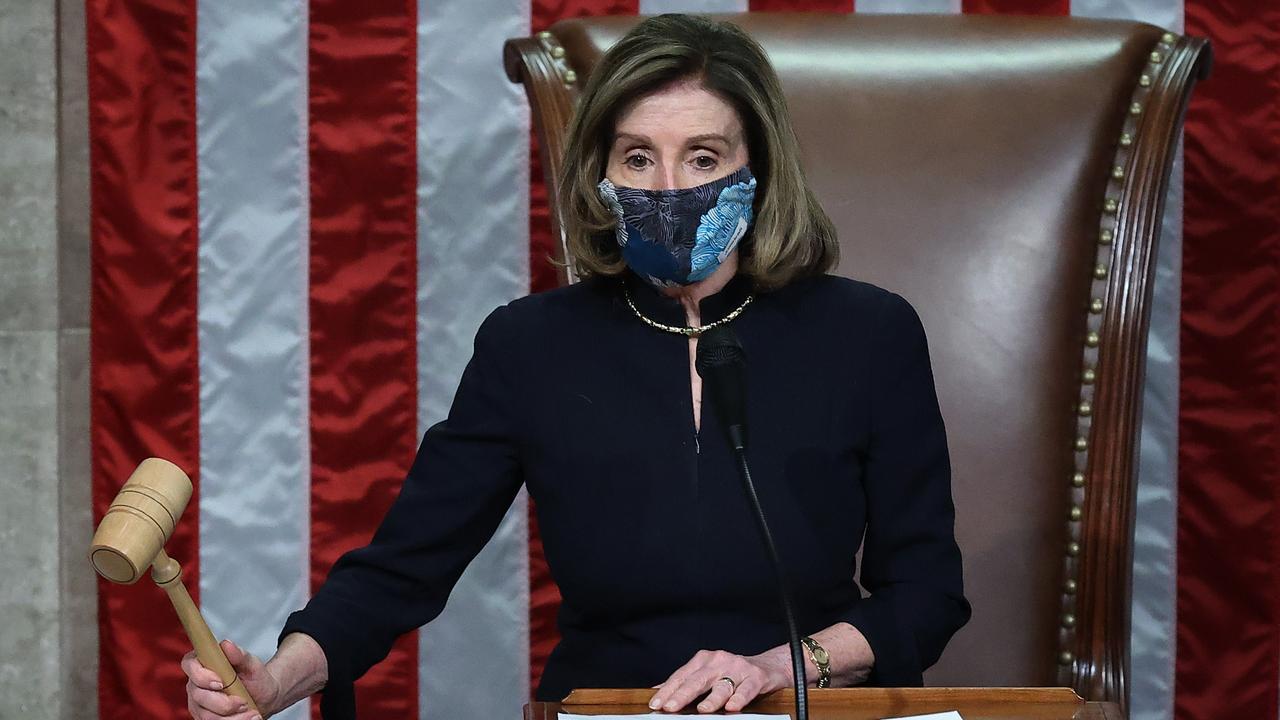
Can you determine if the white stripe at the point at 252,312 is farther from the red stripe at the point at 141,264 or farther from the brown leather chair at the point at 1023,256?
the brown leather chair at the point at 1023,256

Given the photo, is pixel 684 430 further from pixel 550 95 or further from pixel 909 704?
pixel 550 95

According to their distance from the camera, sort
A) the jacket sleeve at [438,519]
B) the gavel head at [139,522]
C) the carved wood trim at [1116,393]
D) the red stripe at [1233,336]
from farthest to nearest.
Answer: the red stripe at [1233,336] → the carved wood trim at [1116,393] → the jacket sleeve at [438,519] → the gavel head at [139,522]

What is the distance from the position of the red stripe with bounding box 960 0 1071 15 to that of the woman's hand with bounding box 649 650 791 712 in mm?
1310

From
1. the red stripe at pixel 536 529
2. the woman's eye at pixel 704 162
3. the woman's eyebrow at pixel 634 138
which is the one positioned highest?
the woman's eyebrow at pixel 634 138

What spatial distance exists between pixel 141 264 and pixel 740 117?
1.06 metres

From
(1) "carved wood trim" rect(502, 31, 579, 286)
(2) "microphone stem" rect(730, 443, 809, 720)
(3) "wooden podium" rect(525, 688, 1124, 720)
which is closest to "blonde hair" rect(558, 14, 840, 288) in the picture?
(1) "carved wood trim" rect(502, 31, 579, 286)

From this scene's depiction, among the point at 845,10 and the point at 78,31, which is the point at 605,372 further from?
the point at 78,31

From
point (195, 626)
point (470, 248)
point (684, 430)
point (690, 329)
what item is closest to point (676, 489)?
point (684, 430)

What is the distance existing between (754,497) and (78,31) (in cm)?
154

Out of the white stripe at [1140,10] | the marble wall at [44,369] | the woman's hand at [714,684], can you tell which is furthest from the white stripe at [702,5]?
the woman's hand at [714,684]

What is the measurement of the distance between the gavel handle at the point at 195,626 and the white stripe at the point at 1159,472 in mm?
1427

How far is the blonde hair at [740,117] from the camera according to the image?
148cm

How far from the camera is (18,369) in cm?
219

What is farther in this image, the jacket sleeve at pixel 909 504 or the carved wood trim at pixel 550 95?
the carved wood trim at pixel 550 95
